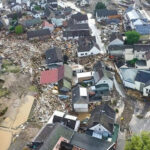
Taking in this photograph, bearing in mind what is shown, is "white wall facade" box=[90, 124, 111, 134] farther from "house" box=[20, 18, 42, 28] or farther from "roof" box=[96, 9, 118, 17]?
"house" box=[20, 18, 42, 28]

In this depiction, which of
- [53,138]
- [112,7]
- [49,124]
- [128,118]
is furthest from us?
[112,7]

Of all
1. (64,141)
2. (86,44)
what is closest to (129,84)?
(86,44)

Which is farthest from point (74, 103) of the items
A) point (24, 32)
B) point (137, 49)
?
point (24, 32)

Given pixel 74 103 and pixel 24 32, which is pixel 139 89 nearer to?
pixel 74 103

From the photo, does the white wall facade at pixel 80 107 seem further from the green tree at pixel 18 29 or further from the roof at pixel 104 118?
the green tree at pixel 18 29

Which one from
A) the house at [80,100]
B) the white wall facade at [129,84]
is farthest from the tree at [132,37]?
the house at [80,100]

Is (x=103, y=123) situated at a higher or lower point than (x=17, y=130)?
higher
